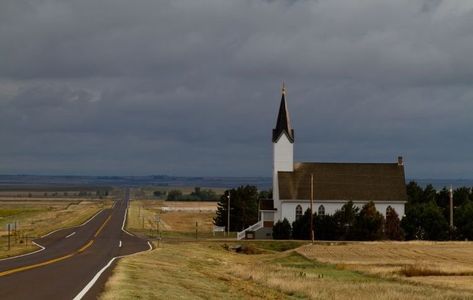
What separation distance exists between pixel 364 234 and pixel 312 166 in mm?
14849

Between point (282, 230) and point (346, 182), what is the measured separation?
37.2 feet

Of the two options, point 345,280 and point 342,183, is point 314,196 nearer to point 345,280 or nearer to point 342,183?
point 342,183

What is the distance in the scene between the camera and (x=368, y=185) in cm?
9300

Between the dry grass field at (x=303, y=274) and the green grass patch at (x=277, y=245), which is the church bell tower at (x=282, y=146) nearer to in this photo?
the green grass patch at (x=277, y=245)

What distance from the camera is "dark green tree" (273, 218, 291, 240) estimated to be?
285 ft

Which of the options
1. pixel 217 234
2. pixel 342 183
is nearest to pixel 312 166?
pixel 342 183

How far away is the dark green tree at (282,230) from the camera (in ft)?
285

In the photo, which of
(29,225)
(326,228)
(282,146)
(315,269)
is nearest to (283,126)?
(282,146)

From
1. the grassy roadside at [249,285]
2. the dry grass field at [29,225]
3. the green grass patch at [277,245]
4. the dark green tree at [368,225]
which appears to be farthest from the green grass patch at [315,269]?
the dark green tree at [368,225]

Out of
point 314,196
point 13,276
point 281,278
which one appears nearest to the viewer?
point 13,276

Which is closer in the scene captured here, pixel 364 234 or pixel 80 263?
pixel 80 263

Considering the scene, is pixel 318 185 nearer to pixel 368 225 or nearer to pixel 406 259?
pixel 368 225

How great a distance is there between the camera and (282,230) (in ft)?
286

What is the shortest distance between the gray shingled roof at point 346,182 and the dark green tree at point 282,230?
3800 mm
